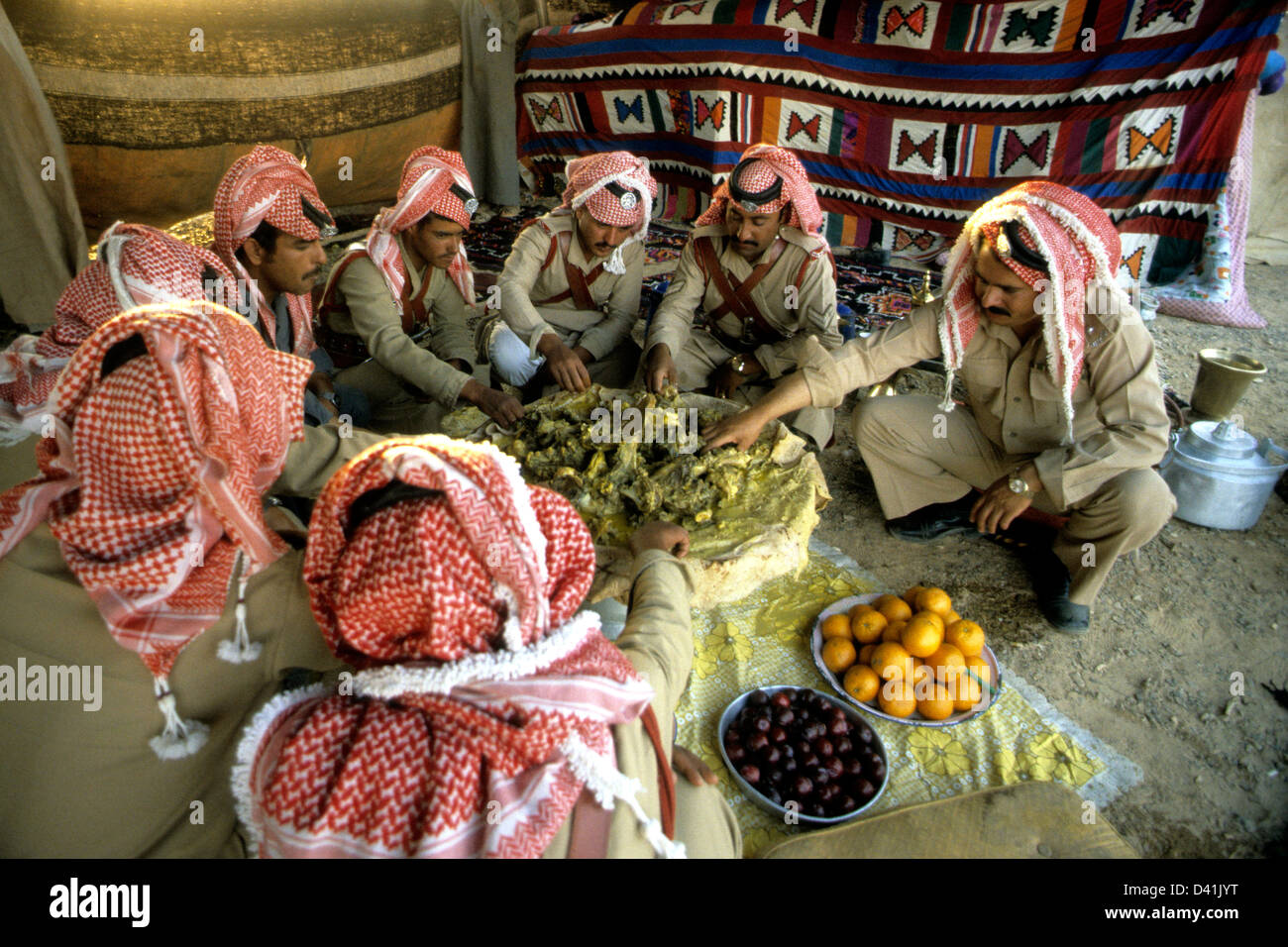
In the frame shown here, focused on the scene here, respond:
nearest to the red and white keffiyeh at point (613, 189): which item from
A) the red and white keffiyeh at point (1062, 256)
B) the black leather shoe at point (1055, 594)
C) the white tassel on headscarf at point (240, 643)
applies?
the red and white keffiyeh at point (1062, 256)

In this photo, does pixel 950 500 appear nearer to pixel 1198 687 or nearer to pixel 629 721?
pixel 1198 687

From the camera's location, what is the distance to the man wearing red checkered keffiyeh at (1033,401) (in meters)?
2.78

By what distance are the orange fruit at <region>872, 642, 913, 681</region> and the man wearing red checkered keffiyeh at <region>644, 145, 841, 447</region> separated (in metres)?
1.45

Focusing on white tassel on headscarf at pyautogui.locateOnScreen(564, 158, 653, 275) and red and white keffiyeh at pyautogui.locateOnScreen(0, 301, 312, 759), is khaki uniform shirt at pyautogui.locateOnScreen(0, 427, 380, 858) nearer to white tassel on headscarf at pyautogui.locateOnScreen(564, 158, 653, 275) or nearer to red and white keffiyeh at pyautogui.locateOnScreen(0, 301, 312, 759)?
red and white keffiyeh at pyautogui.locateOnScreen(0, 301, 312, 759)

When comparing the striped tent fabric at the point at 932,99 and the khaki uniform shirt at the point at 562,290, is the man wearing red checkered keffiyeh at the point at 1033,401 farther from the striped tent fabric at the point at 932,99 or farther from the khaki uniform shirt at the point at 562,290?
the striped tent fabric at the point at 932,99

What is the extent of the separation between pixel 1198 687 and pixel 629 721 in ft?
8.49

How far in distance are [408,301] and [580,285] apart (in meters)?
0.95

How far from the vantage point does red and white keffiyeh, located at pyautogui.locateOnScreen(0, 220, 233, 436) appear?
2326 millimetres

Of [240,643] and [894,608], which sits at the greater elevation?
[240,643]

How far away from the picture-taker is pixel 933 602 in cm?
284

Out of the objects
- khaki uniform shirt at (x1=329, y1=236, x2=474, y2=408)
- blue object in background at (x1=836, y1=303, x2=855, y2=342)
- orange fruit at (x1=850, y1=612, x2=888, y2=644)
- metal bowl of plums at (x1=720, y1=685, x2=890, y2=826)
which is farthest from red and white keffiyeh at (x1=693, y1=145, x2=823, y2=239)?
metal bowl of plums at (x1=720, y1=685, x2=890, y2=826)

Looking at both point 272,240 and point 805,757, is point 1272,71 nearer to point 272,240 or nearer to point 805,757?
point 805,757

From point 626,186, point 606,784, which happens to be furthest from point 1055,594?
point 626,186
